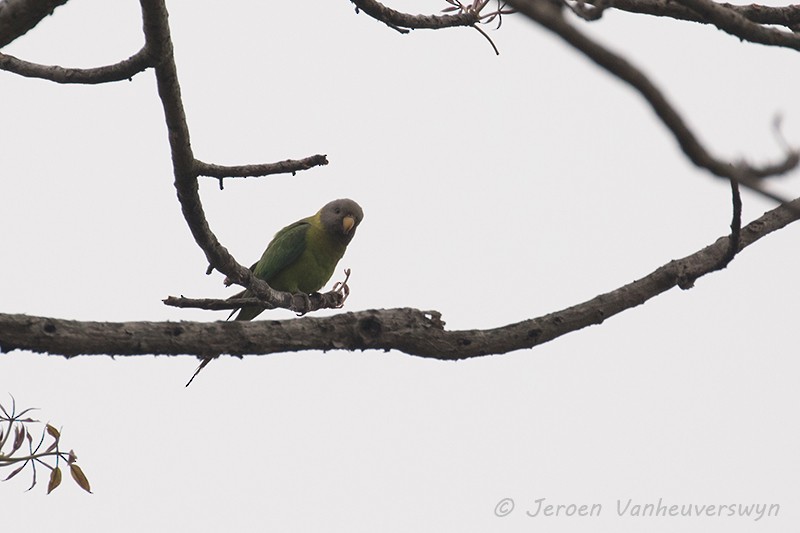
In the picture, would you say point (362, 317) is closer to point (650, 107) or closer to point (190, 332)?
point (190, 332)

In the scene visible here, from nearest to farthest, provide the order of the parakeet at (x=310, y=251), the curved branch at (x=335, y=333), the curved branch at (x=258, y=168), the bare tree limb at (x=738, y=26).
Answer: the bare tree limb at (x=738, y=26) → the curved branch at (x=335, y=333) → the curved branch at (x=258, y=168) → the parakeet at (x=310, y=251)

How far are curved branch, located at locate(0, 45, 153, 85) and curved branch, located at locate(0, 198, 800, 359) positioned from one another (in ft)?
3.88

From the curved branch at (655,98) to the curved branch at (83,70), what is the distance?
2.29 meters

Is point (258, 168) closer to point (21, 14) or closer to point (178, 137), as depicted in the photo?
point (178, 137)

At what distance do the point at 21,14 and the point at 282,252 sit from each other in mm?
5261

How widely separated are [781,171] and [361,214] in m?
7.40

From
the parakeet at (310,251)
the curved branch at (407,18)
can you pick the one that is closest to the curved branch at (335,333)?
the curved branch at (407,18)

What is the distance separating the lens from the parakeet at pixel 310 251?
873cm

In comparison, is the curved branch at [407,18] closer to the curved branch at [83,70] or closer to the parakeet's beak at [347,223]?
the curved branch at [83,70]

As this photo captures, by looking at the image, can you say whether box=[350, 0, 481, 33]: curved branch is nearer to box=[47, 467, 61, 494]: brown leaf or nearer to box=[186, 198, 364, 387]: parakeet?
box=[47, 467, 61, 494]: brown leaf

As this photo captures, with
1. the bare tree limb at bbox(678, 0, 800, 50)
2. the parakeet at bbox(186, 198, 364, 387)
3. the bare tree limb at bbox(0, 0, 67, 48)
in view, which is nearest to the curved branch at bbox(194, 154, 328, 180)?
the bare tree limb at bbox(0, 0, 67, 48)

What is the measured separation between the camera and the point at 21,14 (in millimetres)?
3703

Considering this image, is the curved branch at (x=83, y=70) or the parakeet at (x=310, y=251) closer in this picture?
the curved branch at (x=83, y=70)

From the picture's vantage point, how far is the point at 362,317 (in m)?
3.38
